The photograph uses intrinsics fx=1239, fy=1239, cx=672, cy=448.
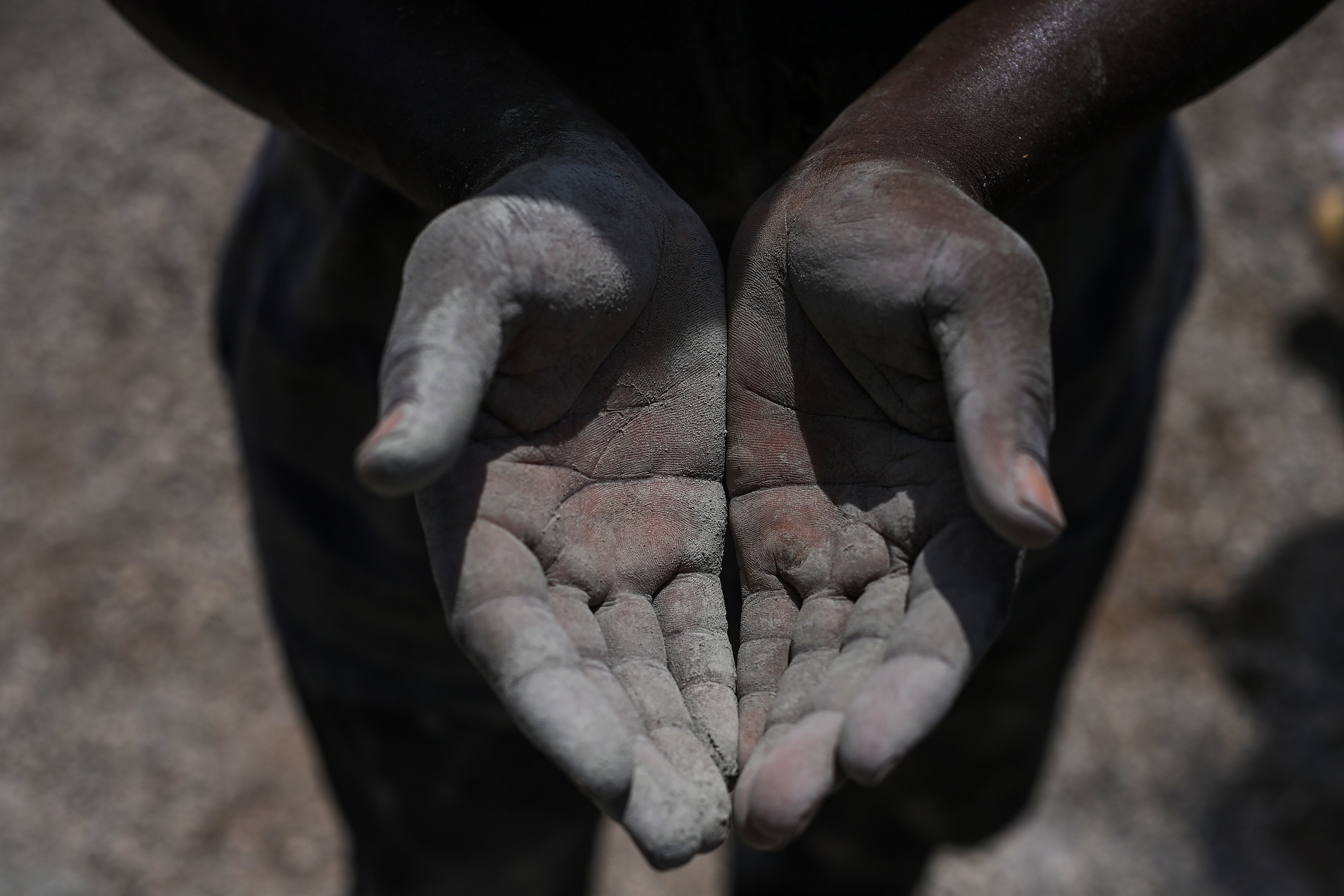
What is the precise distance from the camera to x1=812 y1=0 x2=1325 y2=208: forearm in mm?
1038

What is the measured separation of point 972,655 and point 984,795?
0.97 meters

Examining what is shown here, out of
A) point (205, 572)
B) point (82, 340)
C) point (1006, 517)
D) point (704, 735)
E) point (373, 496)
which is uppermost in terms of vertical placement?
point (1006, 517)

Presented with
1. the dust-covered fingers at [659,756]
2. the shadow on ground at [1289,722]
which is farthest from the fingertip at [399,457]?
the shadow on ground at [1289,722]

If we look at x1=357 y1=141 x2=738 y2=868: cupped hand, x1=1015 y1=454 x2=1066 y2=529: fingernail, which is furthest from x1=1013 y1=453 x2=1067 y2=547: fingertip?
x1=357 y1=141 x2=738 y2=868: cupped hand

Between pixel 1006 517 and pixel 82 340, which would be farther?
pixel 82 340

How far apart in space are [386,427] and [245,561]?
2016mm

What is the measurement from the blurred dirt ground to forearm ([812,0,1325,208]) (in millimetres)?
1696

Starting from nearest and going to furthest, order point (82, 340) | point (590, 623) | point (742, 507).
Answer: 1. point (590, 623)
2. point (742, 507)
3. point (82, 340)

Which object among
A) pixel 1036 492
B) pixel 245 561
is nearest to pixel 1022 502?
pixel 1036 492

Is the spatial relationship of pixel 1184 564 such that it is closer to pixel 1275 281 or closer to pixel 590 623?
pixel 1275 281

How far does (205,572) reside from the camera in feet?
8.65

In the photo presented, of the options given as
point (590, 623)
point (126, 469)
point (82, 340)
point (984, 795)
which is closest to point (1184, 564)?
point (984, 795)

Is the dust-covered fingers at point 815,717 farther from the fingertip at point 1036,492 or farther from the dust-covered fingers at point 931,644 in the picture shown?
the fingertip at point 1036,492

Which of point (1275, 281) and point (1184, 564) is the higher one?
point (1275, 281)
